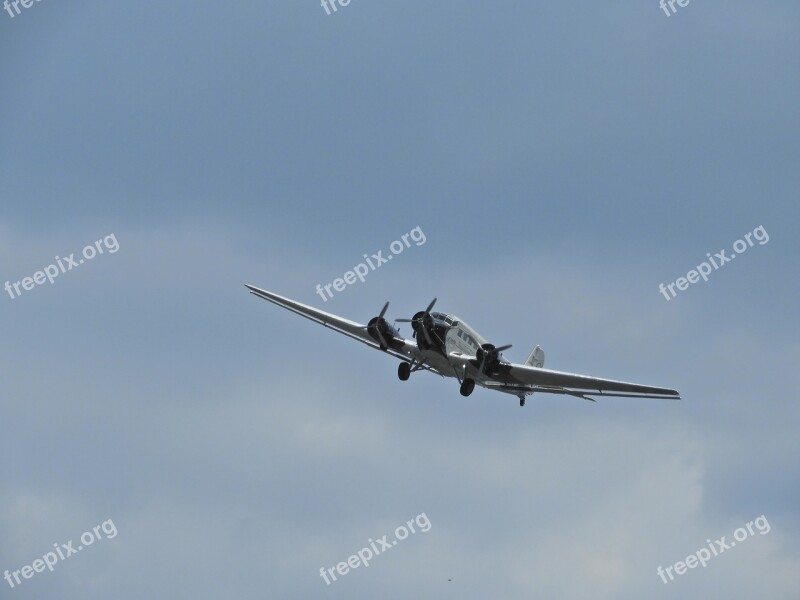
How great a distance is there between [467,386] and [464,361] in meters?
1.77

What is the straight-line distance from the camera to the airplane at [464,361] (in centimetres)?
7088

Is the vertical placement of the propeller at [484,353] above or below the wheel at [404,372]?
below

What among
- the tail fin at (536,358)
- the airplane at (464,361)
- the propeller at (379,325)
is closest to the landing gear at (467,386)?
the airplane at (464,361)

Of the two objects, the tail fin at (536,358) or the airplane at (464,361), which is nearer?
the airplane at (464,361)

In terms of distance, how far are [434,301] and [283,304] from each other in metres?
13.2

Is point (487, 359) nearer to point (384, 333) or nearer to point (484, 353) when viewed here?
point (484, 353)

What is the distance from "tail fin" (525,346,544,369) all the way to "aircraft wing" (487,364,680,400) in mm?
9375

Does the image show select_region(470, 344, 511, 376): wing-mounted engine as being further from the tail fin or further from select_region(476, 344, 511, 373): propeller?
the tail fin

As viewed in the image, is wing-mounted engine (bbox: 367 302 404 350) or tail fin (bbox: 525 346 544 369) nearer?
wing-mounted engine (bbox: 367 302 404 350)

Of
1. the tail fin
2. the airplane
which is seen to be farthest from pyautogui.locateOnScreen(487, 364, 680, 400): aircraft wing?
the tail fin

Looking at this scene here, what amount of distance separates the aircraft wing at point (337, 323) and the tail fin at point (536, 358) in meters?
12.7

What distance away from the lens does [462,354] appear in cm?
7169

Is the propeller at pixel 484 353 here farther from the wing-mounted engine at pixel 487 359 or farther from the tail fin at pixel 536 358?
the tail fin at pixel 536 358

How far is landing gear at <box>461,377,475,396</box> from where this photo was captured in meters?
72.2
